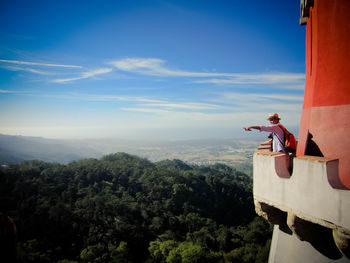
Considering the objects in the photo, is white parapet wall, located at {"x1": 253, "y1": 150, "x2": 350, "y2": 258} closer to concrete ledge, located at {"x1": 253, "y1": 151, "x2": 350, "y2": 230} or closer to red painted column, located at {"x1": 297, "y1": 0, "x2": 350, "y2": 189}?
concrete ledge, located at {"x1": 253, "y1": 151, "x2": 350, "y2": 230}

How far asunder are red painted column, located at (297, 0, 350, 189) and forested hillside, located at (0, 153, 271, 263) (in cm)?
2884

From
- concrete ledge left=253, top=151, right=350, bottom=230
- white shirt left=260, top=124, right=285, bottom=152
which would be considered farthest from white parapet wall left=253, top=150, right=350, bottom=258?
white shirt left=260, top=124, right=285, bottom=152

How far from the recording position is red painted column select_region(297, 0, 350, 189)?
99.7 inches

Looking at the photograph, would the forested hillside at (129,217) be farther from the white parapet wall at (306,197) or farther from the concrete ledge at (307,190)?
the concrete ledge at (307,190)

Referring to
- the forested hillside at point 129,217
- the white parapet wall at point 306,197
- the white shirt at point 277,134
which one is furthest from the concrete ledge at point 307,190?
the forested hillside at point 129,217

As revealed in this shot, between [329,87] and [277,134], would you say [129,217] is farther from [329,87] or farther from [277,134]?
[329,87]

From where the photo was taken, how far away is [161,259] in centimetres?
3038

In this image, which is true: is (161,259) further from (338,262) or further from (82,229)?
(338,262)

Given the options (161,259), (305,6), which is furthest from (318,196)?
(161,259)

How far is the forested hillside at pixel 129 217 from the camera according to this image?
2933 centimetres

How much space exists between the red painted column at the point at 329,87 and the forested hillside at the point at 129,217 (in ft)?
94.6

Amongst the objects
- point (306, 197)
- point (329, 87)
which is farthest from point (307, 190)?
point (329, 87)

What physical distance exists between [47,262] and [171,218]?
27038 millimetres

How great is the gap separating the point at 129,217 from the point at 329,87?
46.8 metres
